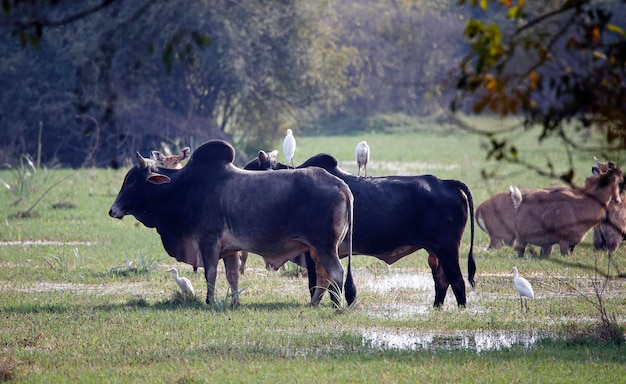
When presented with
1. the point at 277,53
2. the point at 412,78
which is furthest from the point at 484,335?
the point at 412,78

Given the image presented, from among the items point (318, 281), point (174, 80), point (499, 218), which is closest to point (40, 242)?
point (318, 281)

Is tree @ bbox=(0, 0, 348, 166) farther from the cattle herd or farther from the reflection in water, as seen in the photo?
the reflection in water

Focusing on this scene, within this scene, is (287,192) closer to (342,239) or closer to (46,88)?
(342,239)

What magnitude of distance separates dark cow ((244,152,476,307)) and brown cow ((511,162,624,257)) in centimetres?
308

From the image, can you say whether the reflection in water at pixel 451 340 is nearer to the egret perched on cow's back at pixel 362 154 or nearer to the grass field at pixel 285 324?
the grass field at pixel 285 324

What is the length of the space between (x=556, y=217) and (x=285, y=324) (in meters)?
5.77

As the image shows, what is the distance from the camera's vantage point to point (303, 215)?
1018 cm

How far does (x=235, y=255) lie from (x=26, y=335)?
2.79 meters

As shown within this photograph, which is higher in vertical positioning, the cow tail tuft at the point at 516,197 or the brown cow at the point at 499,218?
the cow tail tuft at the point at 516,197

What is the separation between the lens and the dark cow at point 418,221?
34.3 feet

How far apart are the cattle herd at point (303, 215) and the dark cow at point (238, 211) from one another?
11 millimetres

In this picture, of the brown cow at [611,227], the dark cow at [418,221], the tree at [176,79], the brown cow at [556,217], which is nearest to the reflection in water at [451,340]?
the dark cow at [418,221]

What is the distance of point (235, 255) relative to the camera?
1095cm

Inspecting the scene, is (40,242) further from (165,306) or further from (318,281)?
(318,281)
